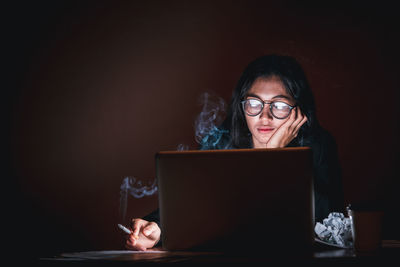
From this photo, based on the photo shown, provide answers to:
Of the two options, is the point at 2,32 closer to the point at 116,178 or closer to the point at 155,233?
the point at 116,178

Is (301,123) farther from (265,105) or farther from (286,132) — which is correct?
→ (265,105)

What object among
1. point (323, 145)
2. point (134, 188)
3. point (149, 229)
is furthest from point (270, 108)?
point (149, 229)

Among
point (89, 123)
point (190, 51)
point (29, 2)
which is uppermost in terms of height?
point (29, 2)

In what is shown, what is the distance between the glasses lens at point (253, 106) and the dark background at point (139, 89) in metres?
0.22

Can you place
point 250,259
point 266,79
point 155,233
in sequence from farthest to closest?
point 266,79 → point 155,233 → point 250,259

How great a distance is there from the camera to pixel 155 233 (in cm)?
142

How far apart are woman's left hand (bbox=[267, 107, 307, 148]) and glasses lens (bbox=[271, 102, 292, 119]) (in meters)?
0.04

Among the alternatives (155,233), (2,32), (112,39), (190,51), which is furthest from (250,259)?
(2,32)

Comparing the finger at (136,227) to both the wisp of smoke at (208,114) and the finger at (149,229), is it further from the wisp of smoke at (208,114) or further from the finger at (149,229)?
the wisp of smoke at (208,114)

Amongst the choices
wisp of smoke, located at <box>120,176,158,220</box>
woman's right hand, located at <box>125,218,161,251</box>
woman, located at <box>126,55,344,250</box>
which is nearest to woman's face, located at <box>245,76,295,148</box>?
woman, located at <box>126,55,344,250</box>

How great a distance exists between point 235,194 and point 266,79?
1.65 metres

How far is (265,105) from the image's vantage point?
8.13 feet

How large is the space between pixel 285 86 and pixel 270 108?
0.70ft

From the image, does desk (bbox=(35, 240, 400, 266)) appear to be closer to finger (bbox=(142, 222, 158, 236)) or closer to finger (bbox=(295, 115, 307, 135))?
finger (bbox=(142, 222, 158, 236))
